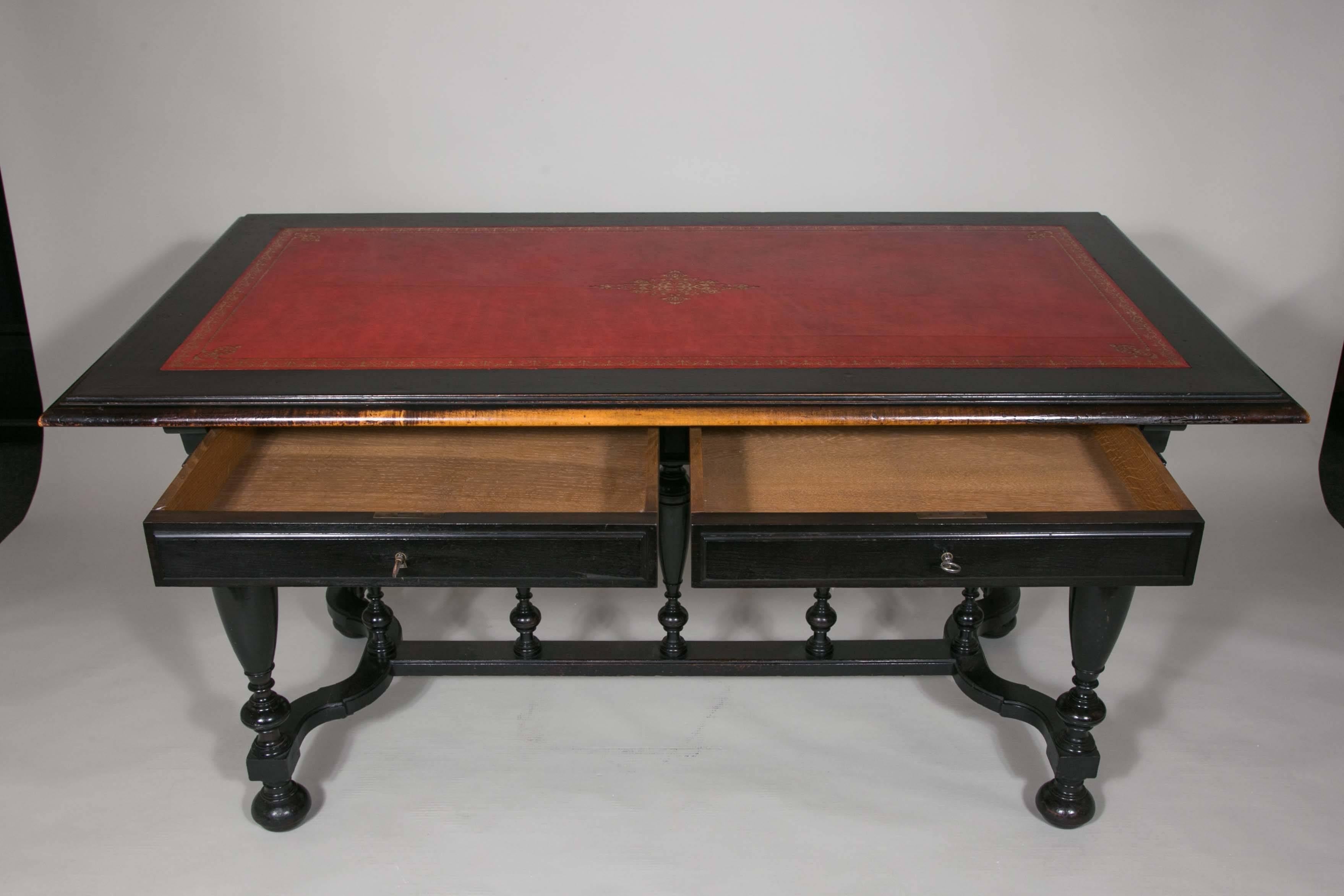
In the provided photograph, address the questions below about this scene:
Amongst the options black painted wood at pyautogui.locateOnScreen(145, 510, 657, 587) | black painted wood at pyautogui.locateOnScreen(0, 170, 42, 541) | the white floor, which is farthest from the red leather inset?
black painted wood at pyautogui.locateOnScreen(0, 170, 42, 541)

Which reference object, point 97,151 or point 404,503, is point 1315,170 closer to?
point 404,503

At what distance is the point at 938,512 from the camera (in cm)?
190

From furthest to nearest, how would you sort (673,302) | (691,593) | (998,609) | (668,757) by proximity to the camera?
(691,593) → (998,609) → (668,757) → (673,302)

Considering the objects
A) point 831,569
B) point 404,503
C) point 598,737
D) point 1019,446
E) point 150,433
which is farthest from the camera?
point 150,433

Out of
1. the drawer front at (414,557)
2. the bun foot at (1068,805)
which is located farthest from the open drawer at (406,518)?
the bun foot at (1068,805)

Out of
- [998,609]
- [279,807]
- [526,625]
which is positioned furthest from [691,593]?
[279,807]

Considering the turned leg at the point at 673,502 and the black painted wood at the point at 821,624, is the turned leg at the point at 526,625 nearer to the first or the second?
the turned leg at the point at 673,502

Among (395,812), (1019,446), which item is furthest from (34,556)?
(1019,446)

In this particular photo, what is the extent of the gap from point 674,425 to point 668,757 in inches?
28.6

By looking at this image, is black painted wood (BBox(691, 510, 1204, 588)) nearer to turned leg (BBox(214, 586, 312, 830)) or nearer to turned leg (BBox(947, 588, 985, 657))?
turned leg (BBox(947, 588, 985, 657))

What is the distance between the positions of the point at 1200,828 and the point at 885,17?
177 cm

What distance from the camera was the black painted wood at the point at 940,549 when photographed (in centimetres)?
184

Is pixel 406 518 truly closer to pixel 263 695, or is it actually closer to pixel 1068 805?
pixel 263 695

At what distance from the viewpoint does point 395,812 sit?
7.34 ft
